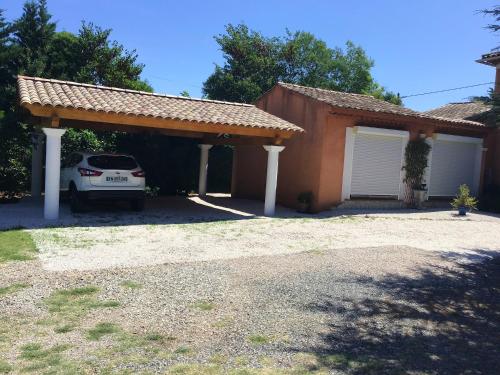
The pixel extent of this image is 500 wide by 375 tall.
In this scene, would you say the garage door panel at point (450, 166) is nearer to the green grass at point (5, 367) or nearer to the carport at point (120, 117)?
the carport at point (120, 117)

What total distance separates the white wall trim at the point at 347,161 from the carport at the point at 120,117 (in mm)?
2299

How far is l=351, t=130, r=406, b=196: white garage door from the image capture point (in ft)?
49.5

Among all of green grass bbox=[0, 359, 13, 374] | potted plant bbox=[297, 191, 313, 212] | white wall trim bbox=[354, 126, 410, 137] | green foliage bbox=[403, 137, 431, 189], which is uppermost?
white wall trim bbox=[354, 126, 410, 137]

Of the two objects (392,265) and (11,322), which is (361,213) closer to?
(392,265)

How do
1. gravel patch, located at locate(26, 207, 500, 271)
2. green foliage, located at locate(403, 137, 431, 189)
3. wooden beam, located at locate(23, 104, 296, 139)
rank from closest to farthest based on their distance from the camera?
1. gravel patch, located at locate(26, 207, 500, 271)
2. wooden beam, located at locate(23, 104, 296, 139)
3. green foliage, located at locate(403, 137, 431, 189)

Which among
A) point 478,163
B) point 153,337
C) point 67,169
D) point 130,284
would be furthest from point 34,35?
point 478,163

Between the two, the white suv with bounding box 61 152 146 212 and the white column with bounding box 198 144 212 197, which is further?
the white column with bounding box 198 144 212 197

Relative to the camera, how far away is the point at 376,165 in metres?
15.5

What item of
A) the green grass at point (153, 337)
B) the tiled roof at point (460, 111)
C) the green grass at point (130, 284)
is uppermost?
the tiled roof at point (460, 111)

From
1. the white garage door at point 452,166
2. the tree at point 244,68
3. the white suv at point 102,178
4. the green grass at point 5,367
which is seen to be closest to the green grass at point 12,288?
the green grass at point 5,367

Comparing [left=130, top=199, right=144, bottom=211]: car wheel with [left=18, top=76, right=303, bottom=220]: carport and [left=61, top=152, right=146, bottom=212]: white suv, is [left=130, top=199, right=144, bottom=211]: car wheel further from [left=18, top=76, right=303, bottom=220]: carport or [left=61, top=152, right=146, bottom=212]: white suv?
[left=18, top=76, right=303, bottom=220]: carport

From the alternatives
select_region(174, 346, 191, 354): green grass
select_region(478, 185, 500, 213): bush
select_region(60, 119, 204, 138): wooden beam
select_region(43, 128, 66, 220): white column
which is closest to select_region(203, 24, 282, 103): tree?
select_region(60, 119, 204, 138): wooden beam

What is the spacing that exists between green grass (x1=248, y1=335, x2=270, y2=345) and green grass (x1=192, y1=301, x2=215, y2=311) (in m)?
0.87

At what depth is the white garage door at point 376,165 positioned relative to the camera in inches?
594
